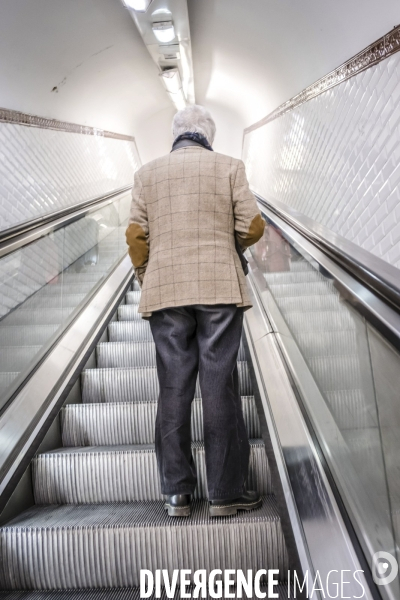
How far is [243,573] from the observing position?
168 centimetres

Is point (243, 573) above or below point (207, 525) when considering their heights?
below

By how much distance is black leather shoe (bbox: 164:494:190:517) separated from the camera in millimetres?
1846

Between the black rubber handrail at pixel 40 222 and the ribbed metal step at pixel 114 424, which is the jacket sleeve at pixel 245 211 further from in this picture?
the black rubber handrail at pixel 40 222

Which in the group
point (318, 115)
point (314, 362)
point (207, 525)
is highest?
point (318, 115)

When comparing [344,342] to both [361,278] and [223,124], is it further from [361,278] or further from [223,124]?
[223,124]

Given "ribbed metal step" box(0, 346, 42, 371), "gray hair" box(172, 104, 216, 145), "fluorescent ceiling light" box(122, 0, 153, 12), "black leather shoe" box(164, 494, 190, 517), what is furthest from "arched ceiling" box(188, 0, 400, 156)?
"black leather shoe" box(164, 494, 190, 517)

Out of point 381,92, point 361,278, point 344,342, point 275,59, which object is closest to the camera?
point 361,278

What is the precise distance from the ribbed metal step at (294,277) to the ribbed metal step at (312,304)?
8cm

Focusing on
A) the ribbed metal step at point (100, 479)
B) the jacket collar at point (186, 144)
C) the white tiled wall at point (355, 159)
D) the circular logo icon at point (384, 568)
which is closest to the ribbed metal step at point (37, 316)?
the ribbed metal step at point (100, 479)

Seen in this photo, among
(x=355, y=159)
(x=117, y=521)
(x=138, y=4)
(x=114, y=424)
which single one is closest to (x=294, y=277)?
(x=114, y=424)

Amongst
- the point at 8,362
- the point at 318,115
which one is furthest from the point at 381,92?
the point at 8,362

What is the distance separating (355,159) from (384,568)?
343 cm

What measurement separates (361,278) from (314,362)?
76 cm

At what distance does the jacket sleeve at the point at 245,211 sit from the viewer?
1890 mm
